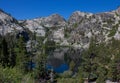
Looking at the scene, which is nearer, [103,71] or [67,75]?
[103,71]

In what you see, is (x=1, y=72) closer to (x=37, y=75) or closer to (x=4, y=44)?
(x=37, y=75)

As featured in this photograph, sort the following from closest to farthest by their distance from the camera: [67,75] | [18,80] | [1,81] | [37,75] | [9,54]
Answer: [1,81], [18,80], [37,75], [9,54], [67,75]

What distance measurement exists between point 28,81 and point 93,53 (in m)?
89.5

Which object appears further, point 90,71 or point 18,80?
point 90,71

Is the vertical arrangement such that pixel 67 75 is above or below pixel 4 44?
below

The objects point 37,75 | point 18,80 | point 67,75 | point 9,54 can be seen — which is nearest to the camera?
point 18,80

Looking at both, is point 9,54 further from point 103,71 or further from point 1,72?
point 1,72

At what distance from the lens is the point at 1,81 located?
1948 centimetres

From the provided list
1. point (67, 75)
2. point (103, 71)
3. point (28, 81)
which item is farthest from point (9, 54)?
point (28, 81)

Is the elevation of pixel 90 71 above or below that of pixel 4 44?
below

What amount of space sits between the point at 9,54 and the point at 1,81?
9007 centimetres

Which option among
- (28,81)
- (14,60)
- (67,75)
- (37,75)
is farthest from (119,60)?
(28,81)

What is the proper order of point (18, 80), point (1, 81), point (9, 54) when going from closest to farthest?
point (1, 81) < point (18, 80) < point (9, 54)

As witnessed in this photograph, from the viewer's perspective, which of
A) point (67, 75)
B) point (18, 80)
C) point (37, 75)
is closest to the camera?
point (18, 80)
